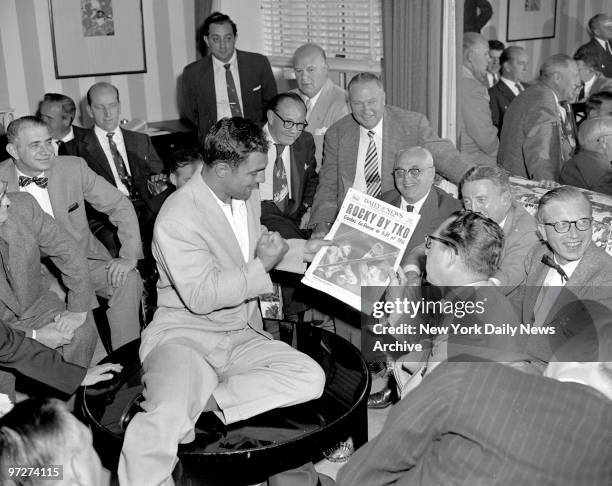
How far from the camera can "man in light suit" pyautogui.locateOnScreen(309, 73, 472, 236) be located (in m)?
4.12

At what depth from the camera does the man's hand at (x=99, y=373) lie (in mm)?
2912

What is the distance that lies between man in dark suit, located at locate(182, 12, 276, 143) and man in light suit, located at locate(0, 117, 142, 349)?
87.0 inches

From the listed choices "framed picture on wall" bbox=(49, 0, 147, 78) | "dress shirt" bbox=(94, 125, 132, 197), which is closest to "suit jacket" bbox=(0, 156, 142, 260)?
"dress shirt" bbox=(94, 125, 132, 197)

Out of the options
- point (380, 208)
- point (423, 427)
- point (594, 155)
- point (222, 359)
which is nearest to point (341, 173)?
point (380, 208)

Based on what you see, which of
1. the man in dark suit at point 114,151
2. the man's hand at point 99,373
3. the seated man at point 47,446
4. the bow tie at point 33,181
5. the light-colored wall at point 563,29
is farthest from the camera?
the light-colored wall at point 563,29

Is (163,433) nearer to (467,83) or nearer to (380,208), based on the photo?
(380,208)

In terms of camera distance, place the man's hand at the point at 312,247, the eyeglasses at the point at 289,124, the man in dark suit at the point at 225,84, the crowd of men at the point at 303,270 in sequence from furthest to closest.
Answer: the man in dark suit at the point at 225,84
the eyeglasses at the point at 289,124
the man's hand at the point at 312,247
the crowd of men at the point at 303,270

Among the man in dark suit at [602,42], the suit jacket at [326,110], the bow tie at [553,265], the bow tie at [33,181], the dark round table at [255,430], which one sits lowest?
the dark round table at [255,430]

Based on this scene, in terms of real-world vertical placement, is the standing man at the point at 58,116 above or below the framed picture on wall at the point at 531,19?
below

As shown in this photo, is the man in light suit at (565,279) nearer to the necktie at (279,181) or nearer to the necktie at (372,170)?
the necktie at (372,170)

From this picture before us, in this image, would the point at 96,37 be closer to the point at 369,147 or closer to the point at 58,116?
the point at 58,116

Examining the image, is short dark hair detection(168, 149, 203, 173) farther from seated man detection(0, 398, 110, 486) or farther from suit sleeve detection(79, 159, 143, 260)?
seated man detection(0, 398, 110, 486)

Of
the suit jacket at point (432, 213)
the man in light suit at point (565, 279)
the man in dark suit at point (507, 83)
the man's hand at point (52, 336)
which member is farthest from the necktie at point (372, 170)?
the man in dark suit at point (507, 83)

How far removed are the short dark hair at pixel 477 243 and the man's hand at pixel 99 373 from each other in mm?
1404
